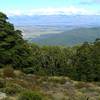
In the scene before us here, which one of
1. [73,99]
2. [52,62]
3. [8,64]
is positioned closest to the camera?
[73,99]

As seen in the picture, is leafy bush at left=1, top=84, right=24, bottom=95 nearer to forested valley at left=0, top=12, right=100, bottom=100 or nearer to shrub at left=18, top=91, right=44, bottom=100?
forested valley at left=0, top=12, right=100, bottom=100

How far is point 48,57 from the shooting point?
174 feet

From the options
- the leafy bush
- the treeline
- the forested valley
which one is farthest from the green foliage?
the treeline

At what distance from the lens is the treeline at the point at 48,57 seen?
30.9 meters

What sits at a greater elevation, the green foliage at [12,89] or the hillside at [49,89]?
the green foliage at [12,89]

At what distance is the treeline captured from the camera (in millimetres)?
30938

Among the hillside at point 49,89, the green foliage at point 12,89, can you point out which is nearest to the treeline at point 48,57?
the hillside at point 49,89

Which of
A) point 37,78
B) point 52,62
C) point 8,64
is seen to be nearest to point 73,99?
point 37,78

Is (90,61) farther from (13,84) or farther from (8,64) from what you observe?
(13,84)

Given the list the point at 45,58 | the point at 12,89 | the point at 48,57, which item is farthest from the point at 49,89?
the point at 48,57

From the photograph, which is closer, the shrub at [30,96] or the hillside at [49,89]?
the shrub at [30,96]

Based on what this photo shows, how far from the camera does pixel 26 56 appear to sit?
106 feet

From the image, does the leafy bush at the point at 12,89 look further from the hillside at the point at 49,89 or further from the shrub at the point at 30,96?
the shrub at the point at 30,96

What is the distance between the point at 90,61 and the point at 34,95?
29825mm
